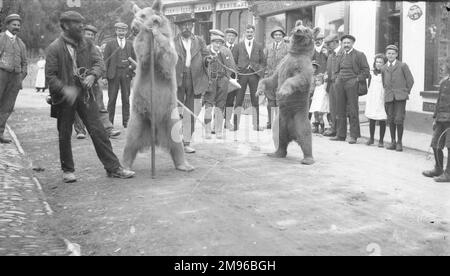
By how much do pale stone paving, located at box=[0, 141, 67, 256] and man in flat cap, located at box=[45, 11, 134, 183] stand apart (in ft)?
2.21

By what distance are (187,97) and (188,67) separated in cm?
51

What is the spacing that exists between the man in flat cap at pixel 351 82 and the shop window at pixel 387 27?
3.88 metres

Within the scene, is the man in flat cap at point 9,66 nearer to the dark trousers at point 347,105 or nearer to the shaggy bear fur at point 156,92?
the shaggy bear fur at point 156,92

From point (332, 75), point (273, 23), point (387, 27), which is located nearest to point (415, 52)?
point (387, 27)

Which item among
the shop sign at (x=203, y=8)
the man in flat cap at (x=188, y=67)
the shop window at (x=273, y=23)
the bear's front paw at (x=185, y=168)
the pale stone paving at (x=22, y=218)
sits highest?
the shop sign at (x=203, y=8)

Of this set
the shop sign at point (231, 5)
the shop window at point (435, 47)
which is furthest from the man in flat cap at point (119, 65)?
the shop sign at point (231, 5)

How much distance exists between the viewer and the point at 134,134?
739 cm

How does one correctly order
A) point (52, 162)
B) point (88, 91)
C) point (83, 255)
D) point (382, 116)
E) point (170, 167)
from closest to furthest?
point (83, 255)
point (88, 91)
point (170, 167)
point (52, 162)
point (382, 116)

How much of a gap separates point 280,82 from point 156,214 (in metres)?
3.90

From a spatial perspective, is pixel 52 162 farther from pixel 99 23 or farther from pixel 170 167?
pixel 99 23

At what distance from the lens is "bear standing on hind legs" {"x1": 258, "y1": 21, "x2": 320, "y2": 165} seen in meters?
8.43

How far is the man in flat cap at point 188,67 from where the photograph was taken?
31.2ft
